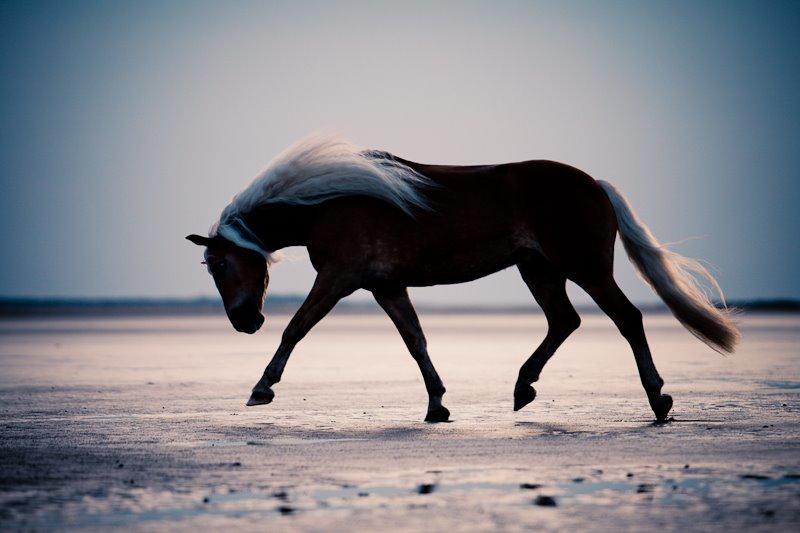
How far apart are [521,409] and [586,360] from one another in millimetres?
7469

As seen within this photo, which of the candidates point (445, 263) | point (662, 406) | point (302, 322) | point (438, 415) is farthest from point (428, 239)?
point (662, 406)

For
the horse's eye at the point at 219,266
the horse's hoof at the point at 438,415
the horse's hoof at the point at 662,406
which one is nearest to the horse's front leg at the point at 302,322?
the horse's eye at the point at 219,266

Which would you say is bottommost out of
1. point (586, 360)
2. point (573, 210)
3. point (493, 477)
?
point (586, 360)

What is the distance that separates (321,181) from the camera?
8.34 metres

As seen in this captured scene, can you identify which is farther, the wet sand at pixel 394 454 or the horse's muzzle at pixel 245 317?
the horse's muzzle at pixel 245 317

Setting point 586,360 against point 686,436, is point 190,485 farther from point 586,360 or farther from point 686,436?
point 586,360

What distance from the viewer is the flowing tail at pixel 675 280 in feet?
28.0

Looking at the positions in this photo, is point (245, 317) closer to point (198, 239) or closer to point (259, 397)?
point (198, 239)

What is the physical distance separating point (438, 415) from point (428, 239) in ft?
4.10

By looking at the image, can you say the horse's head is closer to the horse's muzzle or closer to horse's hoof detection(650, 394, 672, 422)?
the horse's muzzle

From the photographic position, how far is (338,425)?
7676 millimetres

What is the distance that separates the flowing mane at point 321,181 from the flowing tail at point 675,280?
1.59 meters

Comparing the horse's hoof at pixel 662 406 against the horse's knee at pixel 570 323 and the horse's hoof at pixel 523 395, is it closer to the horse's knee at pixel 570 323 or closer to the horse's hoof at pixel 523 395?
the horse's hoof at pixel 523 395

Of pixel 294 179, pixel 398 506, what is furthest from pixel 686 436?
pixel 294 179
